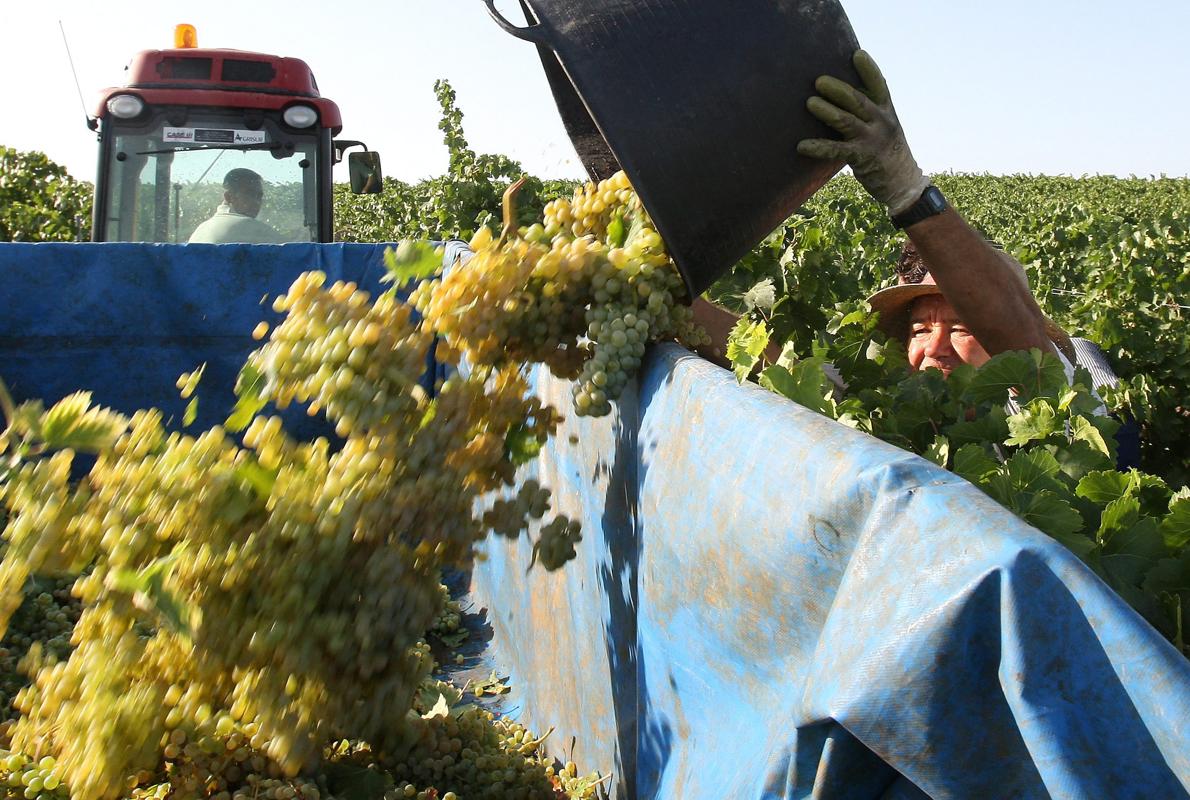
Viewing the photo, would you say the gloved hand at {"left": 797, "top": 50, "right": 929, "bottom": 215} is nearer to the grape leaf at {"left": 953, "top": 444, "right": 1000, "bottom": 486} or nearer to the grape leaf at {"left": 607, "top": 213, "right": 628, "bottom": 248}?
the grape leaf at {"left": 607, "top": 213, "right": 628, "bottom": 248}

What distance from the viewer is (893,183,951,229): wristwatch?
8.57 feet

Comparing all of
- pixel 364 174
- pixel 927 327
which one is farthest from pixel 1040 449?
pixel 364 174

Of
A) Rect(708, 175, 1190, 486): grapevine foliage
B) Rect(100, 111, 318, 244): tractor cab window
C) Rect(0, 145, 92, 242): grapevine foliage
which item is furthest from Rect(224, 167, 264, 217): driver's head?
Rect(0, 145, 92, 242): grapevine foliage

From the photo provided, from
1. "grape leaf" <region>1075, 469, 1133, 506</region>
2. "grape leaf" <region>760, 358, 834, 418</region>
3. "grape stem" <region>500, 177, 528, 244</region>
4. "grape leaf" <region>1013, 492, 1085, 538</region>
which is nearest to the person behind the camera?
"grape leaf" <region>1013, 492, 1085, 538</region>

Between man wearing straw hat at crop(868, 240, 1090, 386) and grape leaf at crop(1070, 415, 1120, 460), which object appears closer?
grape leaf at crop(1070, 415, 1120, 460)

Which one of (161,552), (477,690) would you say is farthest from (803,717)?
(477,690)

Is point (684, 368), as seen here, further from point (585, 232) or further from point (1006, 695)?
point (1006, 695)

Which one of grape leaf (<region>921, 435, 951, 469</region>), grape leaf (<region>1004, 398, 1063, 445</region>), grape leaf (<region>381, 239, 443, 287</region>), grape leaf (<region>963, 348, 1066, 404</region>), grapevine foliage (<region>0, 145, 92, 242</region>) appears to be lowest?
grape leaf (<region>921, 435, 951, 469</region>)

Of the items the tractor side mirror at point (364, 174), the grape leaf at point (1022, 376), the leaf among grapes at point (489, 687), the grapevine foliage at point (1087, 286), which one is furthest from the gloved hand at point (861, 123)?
Result: the tractor side mirror at point (364, 174)

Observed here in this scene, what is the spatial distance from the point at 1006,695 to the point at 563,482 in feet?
5.94

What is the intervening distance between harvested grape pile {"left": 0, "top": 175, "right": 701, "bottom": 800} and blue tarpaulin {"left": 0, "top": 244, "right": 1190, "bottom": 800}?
0.77 ft

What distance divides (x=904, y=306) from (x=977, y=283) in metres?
1.06

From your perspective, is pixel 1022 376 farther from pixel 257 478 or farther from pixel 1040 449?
pixel 257 478

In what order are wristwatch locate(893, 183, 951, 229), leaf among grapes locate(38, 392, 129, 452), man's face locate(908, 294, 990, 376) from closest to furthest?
leaf among grapes locate(38, 392, 129, 452)
wristwatch locate(893, 183, 951, 229)
man's face locate(908, 294, 990, 376)
